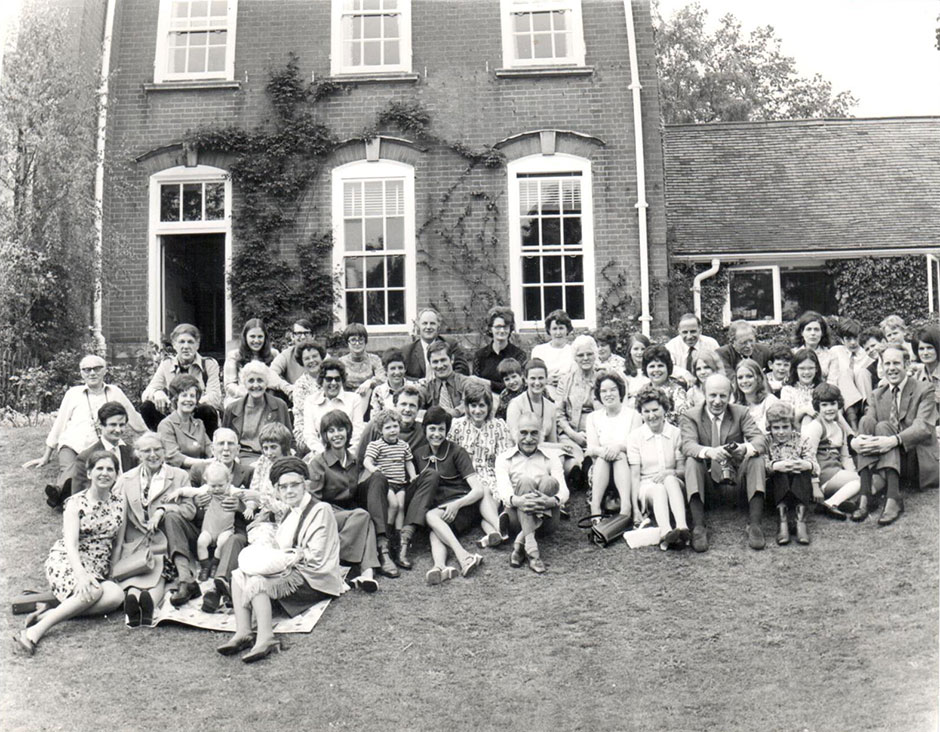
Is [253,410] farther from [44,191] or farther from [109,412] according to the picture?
[44,191]

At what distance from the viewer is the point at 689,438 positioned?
7.94m

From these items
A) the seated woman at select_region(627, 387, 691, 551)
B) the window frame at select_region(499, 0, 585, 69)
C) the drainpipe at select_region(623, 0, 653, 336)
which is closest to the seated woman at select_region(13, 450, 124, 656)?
the seated woman at select_region(627, 387, 691, 551)

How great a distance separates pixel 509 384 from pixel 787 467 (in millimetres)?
2285

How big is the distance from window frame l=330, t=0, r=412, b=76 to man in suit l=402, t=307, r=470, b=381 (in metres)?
5.42

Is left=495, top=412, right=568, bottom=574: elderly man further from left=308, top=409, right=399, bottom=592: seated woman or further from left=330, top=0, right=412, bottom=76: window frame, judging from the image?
left=330, top=0, right=412, bottom=76: window frame

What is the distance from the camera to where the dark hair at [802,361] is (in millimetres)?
8516

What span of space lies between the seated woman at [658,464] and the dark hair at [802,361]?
1.21m

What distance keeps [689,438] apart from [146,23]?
9.84 meters

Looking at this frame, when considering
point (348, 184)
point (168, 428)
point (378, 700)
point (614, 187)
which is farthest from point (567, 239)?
point (378, 700)

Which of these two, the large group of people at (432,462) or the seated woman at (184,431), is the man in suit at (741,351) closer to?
the large group of people at (432,462)

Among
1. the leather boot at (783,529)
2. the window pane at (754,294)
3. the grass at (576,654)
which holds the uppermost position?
the window pane at (754,294)

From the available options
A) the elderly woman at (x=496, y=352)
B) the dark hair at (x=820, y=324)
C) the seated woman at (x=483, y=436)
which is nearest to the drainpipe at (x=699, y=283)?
the dark hair at (x=820, y=324)

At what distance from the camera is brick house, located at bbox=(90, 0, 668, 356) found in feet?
45.0

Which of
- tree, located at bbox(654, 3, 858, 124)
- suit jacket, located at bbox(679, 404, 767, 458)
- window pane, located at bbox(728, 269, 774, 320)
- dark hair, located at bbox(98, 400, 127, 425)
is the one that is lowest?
suit jacket, located at bbox(679, 404, 767, 458)
